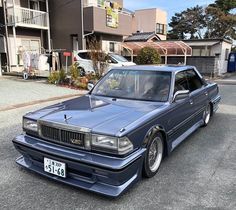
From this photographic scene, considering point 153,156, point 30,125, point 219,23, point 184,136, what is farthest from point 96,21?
point 219,23

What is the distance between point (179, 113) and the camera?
4027mm

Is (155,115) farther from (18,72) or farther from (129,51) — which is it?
(129,51)

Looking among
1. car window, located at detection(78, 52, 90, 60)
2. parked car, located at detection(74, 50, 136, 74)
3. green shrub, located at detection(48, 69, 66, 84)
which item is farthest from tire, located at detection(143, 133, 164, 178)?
car window, located at detection(78, 52, 90, 60)

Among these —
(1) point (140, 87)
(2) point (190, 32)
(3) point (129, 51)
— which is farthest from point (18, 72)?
(2) point (190, 32)

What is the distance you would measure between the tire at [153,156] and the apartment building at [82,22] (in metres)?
14.2

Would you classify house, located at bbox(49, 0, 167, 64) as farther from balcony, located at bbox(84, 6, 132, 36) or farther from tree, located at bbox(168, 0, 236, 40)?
tree, located at bbox(168, 0, 236, 40)

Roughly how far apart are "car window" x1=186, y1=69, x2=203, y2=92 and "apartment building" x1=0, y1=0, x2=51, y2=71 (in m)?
12.9

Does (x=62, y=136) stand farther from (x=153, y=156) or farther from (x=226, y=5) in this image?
(x=226, y=5)

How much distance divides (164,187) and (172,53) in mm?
17332

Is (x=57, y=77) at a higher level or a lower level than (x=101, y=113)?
lower

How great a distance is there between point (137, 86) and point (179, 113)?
0.77 metres

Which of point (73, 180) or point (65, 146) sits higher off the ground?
point (65, 146)

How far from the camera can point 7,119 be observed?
6.10m

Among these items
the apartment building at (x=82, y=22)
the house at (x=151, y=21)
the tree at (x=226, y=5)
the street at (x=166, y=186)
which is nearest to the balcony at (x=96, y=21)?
the apartment building at (x=82, y=22)
